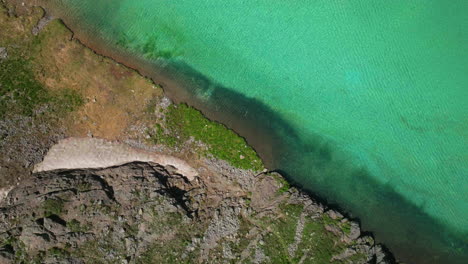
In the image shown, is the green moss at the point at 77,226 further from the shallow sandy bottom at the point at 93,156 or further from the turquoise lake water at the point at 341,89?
the turquoise lake water at the point at 341,89

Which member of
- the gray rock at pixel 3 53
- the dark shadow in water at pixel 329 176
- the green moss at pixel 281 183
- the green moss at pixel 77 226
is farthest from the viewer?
the dark shadow in water at pixel 329 176

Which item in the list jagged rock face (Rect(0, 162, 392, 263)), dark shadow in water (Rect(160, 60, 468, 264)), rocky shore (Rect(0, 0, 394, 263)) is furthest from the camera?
dark shadow in water (Rect(160, 60, 468, 264))

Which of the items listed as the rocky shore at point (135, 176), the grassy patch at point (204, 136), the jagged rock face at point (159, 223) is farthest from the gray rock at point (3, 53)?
the grassy patch at point (204, 136)

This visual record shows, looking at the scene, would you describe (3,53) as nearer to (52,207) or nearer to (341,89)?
(52,207)

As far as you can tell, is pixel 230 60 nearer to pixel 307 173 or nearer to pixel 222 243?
pixel 307 173

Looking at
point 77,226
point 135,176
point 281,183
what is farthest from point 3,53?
point 281,183

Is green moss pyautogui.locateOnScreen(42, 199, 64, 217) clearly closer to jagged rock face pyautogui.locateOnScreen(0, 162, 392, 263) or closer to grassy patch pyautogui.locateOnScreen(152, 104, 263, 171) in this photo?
jagged rock face pyautogui.locateOnScreen(0, 162, 392, 263)

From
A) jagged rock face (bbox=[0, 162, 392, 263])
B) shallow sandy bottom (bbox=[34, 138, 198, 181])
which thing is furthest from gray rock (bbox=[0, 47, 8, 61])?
jagged rock face (bbox=[0, 162, 392, 263])

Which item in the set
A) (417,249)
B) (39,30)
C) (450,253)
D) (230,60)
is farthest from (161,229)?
(450,253)
